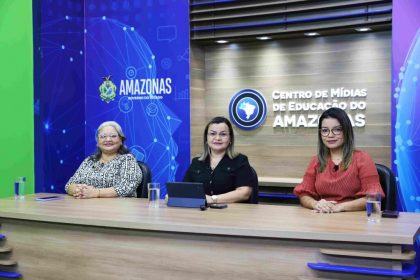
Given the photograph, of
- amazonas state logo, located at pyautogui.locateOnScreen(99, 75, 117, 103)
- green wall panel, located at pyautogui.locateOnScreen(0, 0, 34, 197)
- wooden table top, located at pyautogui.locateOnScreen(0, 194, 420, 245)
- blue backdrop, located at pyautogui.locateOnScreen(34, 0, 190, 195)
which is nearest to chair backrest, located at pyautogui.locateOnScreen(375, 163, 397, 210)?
wooden table top, located at pyautogui.locateOnScreen(0, 194, 420, 245)

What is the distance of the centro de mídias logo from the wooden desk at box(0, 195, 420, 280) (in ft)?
7.60

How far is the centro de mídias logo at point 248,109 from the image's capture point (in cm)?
556

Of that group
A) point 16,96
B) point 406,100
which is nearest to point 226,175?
point 406,100

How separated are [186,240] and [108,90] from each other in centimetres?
363

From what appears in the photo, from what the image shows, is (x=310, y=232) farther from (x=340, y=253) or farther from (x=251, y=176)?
(x=251, y=176)

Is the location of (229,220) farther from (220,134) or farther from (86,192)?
(86,192)

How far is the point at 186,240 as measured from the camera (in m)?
2.81

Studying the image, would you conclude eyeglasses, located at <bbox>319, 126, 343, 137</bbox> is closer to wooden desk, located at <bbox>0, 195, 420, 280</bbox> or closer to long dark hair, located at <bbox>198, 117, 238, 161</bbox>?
wooden desk, located at <bbox>0, 195, 420, 280</bbox>

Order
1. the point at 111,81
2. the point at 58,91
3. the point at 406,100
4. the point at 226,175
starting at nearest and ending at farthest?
1. the point at 226,175
2. the point at 406,100
3. the point at 58,91
4. the point at 111,81

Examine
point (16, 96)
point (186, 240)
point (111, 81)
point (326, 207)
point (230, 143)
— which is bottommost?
point (186, 240)

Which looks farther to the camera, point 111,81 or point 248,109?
point 111,81

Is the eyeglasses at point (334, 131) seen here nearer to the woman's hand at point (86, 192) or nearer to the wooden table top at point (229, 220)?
the wooden table top at point (229, 220)

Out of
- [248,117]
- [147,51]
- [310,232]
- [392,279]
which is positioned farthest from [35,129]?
[392,279]

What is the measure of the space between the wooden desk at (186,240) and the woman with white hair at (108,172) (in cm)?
34
